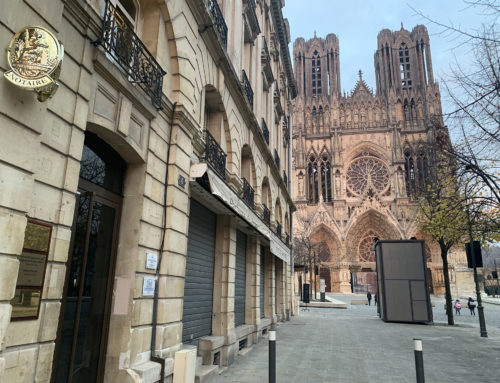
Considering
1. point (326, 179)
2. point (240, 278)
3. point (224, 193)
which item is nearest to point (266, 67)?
point (240, 278)

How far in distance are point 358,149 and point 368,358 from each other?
52511mm

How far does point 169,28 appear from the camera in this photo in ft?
21.8

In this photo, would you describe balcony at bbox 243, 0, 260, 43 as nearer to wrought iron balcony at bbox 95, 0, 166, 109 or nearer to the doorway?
wrought iron balcony at bbox 95, 0, 166, 109

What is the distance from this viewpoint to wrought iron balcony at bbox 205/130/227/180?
837 centimetres

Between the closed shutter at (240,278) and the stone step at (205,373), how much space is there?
3493mm

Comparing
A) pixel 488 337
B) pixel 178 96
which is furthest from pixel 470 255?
pixel 178 96

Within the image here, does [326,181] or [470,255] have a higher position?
[326,181]

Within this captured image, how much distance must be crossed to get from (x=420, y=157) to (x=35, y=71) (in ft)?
195

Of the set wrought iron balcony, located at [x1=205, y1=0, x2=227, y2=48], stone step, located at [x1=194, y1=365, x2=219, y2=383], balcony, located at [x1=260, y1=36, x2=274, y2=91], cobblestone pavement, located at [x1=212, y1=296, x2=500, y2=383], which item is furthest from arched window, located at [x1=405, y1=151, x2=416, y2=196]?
stone step, located at [x1=194, y1=365, x2=219, y2=383]

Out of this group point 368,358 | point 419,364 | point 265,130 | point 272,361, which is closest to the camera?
point 419,364

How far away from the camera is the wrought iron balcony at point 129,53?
4.76m

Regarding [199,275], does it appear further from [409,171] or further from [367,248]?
[409,171]

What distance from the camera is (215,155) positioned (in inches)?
343

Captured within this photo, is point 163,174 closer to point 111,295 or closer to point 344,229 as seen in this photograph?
point 111,295
